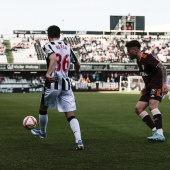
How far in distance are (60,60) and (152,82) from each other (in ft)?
7.89

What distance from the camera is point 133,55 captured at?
10.2 m

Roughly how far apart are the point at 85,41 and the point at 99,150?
6498cm

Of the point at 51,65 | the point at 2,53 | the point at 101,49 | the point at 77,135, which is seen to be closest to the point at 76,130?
the point at 77,135

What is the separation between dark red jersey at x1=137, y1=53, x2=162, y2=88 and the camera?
1016 centimetres

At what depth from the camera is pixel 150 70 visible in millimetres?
10336

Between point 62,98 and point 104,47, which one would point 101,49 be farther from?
point 62,98

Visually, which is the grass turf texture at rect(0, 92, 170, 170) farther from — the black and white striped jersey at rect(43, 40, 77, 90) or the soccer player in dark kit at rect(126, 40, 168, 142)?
the black and white striped jersey at rect(43, 40, 77, 90)

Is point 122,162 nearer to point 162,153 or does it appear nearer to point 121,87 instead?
point 162,153

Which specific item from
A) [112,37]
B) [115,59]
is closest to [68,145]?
[115,59]

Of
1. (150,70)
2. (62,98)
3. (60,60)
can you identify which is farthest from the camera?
(150,70)

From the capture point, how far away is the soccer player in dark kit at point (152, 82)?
33.3ft

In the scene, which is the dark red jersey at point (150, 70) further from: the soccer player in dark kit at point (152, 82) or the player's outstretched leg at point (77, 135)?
the player's outstretched leg at point (77, 135)

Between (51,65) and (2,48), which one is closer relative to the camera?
(51,65)

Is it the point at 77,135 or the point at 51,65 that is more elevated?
the point at 51,65
